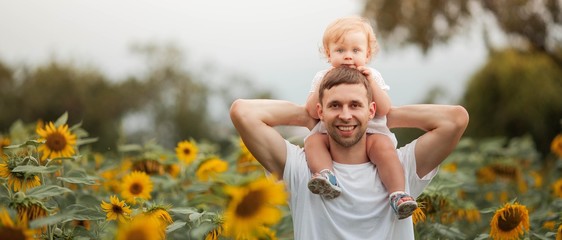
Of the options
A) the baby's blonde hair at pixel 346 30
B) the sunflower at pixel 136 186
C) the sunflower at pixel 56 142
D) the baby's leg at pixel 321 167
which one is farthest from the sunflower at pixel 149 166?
the baby's leg at pixel 321 167

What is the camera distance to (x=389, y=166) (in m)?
2.63

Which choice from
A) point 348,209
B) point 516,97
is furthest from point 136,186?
point 516,97

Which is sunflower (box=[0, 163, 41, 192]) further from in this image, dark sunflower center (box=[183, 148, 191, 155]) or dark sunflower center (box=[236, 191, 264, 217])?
dark sunflower center (box=[183, 148, 191, 155])

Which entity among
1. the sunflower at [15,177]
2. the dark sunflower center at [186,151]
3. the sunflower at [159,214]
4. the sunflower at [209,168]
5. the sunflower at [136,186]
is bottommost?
the sunflower at [209,168]

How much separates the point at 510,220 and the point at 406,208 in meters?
0.90

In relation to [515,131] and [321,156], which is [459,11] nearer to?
[515,131]

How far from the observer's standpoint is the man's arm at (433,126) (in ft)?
8.90

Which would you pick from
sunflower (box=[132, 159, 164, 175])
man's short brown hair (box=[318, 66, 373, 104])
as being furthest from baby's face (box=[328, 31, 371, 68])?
sunflower (box=[132, 159, 164, 175])

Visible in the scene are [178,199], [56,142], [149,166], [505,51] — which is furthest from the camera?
[505,51]

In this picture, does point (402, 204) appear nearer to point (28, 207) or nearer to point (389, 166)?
point (389, 166)

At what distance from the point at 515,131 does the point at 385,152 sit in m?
12.8

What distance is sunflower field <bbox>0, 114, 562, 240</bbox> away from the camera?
2.12m

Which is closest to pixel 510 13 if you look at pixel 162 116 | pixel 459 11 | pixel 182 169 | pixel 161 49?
pixel 459 11

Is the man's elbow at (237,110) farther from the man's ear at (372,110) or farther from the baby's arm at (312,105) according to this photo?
the man's ear at (372,110)
